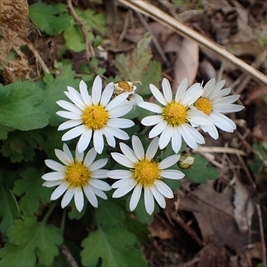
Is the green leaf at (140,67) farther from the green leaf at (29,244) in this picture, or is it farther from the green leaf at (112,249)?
the green leaf at (29,244)

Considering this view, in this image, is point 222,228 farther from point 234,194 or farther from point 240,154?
point 240,154

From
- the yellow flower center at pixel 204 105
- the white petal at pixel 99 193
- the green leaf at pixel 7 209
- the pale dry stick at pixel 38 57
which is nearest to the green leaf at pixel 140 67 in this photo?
the pale dry stick at pixel 38 57

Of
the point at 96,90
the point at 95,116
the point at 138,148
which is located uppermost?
the point at 96,90

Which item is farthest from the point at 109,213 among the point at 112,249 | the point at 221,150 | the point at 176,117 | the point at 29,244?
the point at 221,150

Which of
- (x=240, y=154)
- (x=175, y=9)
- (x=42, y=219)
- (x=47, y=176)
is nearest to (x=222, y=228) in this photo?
(x=240, y=154)

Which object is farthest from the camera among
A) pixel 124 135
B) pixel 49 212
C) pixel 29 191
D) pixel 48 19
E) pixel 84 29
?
pixel 84 29

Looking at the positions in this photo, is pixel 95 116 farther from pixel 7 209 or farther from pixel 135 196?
pixel 7 209
